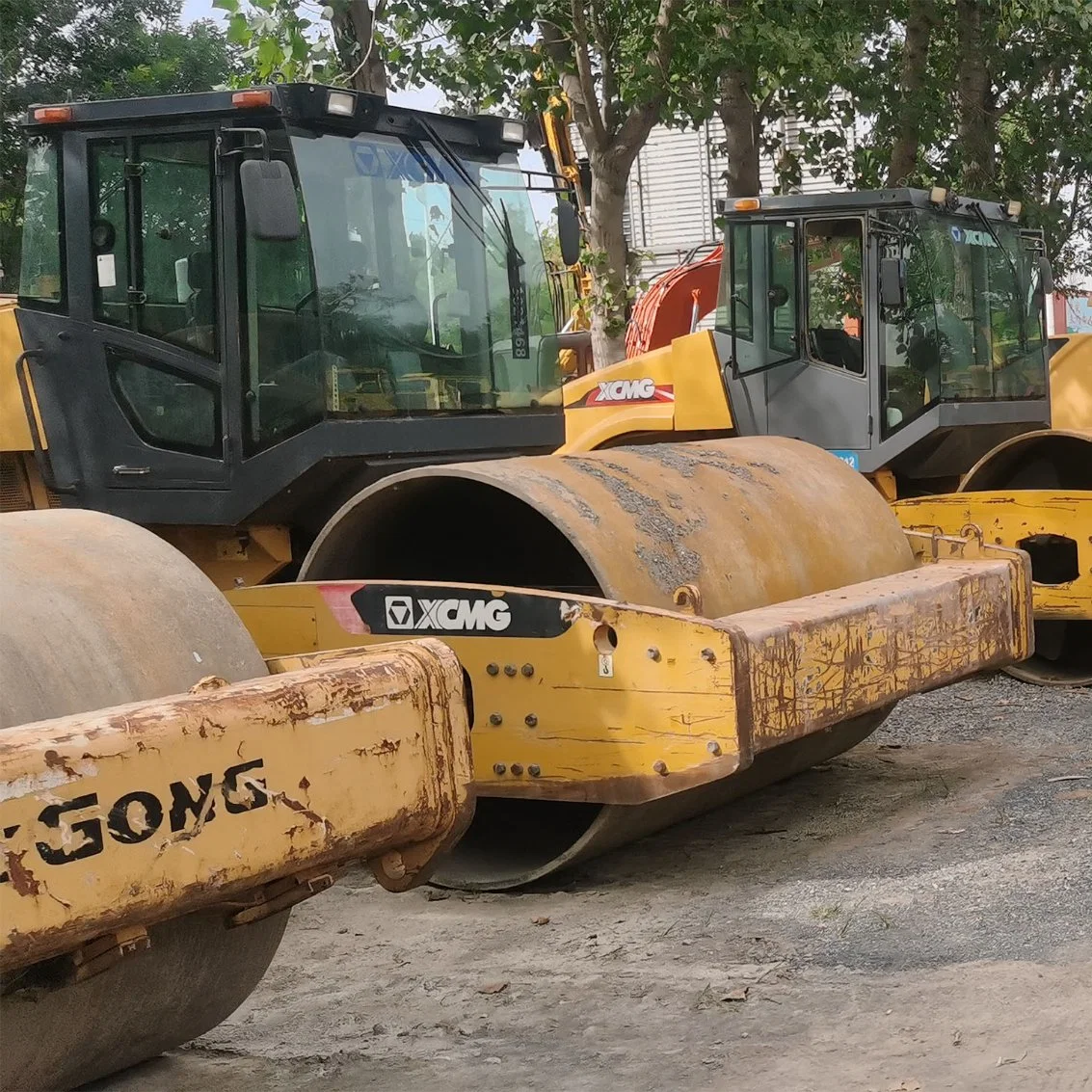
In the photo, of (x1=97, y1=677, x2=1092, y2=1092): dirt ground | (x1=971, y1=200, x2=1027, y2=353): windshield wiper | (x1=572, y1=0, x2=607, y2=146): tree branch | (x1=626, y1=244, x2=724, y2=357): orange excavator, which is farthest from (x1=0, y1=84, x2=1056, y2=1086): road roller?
(x1=572, y1=0, x2=607, y2=146): tree branch

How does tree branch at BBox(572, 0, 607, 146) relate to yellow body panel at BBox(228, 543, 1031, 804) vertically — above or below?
above

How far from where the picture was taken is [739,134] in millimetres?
13914

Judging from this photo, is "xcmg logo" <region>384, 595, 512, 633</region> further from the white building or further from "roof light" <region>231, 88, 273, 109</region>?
the white building

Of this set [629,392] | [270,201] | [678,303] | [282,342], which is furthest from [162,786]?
[678,303]

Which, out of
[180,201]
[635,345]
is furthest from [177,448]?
[635,345]

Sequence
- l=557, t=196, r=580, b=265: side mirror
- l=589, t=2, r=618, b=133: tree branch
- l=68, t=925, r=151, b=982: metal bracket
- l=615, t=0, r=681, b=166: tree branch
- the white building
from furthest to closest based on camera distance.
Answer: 1. the white building
2. l=589, t=2, r=618, b=133: tree branch
3. l=615, t=0, r=681, b=166: tree branch
4. l=557, t=196, r=580, b=265: side mirror
5. l=68, t=925, r=151, b=982: metal bracket

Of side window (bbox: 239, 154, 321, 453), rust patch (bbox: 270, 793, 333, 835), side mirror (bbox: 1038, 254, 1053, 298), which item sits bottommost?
rust patch (bbox: 270, 793, 333, 835)

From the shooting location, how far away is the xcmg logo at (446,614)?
4848 mm

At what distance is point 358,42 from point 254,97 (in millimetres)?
5041

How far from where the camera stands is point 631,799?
185 inches

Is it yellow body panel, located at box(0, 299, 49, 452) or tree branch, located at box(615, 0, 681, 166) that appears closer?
yellow body panel, located at box(0, 299, 49, 452)

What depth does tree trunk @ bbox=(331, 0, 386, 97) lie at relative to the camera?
34.4 ft

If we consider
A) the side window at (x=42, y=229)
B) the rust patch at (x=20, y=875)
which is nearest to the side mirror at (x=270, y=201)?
the side window at (x=42, y=229)

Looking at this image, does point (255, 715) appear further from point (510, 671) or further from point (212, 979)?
point (510, 671)
